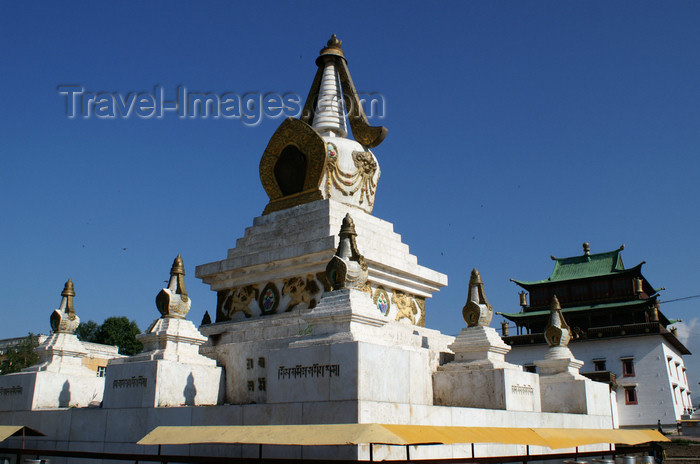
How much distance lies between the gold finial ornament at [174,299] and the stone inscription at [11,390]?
4.42 metres

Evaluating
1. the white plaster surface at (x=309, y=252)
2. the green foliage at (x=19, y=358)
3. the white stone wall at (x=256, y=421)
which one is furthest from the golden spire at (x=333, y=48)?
the green foliage at (x=19, y=358)

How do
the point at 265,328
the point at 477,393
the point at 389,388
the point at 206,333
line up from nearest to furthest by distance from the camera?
1. the point at 389,388
2. the point at 477,393
3. the point at 265,328
4. the point at 206,333

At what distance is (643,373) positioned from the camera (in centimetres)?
4800

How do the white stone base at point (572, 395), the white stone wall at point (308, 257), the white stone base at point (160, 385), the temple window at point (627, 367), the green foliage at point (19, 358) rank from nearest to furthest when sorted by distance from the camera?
the white stone base at point (160, 385) < the white stone base at point (572, 395) < the white stone wall at point (308, 257) < the green foliage at point (19, 358) < the temple window at point (627, 367)

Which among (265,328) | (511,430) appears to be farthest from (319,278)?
(511,430)

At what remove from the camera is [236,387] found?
45.1 feet

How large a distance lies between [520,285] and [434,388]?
47.0 metres

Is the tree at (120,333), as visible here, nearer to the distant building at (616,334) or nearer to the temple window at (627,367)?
the distant building at (616,334)

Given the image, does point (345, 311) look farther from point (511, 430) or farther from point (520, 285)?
point (520, 285)

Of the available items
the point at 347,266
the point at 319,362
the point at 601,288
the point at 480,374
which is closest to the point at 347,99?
the point at 347,266

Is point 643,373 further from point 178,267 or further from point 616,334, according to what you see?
point 178,267

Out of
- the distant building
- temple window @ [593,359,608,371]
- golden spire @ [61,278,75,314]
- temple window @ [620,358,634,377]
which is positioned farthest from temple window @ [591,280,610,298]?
golden spire @ [61,278,75,314]

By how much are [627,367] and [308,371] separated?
145 feet

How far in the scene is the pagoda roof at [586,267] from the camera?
5509 cm
